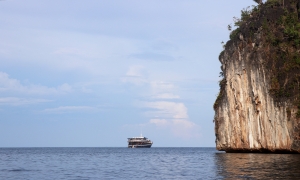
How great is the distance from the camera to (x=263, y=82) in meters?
46.8

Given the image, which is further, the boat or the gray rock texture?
the boat

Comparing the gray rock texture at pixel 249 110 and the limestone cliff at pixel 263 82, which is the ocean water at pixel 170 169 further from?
the limestone cliff at pixel 263 82

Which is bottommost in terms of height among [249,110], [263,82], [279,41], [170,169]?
[170,169]

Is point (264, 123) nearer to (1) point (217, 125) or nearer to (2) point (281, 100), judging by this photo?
(2) point (281, 100)

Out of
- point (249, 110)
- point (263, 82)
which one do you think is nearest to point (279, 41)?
point (263, 82)

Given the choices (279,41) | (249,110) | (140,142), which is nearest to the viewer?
(279,41)

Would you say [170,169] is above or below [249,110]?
below

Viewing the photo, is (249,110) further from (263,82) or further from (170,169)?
(170,169)

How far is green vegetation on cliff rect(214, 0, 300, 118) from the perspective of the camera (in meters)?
44.2

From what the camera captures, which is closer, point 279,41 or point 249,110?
point 279,41

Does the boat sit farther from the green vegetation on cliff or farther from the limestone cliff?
the green vegetation on cliff

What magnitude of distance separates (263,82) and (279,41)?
14.9ft

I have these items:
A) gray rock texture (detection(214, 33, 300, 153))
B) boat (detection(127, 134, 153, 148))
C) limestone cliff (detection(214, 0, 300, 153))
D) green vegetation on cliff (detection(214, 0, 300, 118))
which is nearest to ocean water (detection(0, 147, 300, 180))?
gray rock texture (detection(214, 33, 300, 153))

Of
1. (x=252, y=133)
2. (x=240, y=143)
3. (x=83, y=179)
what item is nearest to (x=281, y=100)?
(x=252, y=133)
